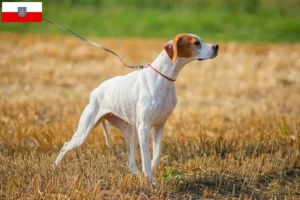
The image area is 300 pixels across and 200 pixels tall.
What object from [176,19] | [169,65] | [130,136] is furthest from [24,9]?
[176,19]

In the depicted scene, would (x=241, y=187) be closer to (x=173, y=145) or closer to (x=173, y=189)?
(x=173, y=189)

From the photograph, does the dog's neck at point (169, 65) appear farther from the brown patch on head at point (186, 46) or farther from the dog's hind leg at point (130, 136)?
the dog's hind leg at point (130, 136)

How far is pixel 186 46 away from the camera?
7.09 metres

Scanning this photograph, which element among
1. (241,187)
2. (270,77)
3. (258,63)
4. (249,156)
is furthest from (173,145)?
(258,63)

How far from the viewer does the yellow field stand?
733 centimetres

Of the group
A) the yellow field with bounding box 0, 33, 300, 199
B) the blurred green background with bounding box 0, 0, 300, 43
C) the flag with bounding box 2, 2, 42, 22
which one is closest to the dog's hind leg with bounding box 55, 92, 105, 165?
the yellow field with bounding box 0, 33, 300, 199

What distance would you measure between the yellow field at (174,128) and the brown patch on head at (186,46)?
136 cm

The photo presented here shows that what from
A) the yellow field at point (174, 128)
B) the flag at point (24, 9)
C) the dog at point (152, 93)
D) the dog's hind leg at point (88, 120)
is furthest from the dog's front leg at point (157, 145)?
the flag at point (24, 9)

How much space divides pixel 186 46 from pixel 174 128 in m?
3.88

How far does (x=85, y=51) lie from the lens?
65.6 ft

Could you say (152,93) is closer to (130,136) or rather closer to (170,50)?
(170,50)

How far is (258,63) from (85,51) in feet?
17.0

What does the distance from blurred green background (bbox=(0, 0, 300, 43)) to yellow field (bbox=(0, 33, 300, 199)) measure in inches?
192

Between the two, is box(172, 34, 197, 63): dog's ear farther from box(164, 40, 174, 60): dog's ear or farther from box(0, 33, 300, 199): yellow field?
box(0, 33, 300, 199): yellow field
